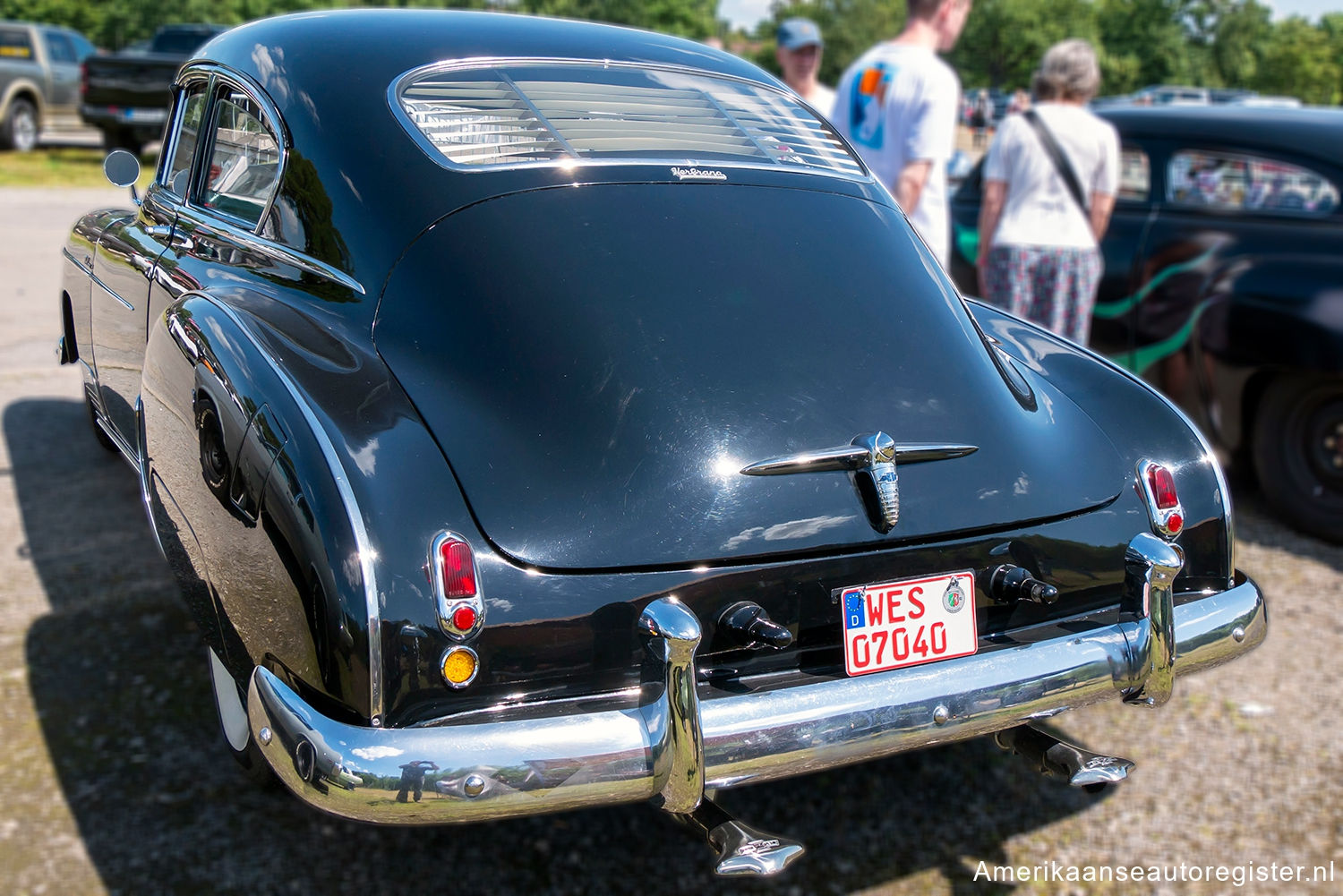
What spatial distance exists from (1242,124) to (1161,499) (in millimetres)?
3146

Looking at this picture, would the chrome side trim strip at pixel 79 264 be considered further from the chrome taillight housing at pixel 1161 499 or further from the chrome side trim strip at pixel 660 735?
the chrome taillight housing at pixel 1161 499

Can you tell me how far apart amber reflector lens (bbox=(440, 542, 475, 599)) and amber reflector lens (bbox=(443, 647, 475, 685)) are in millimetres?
94

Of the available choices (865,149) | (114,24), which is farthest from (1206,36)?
(865,149)

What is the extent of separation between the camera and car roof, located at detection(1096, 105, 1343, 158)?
4.60 meters

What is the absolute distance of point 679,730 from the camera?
6.08ft

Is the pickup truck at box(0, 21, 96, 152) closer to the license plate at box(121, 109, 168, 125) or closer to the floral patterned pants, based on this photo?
the license plate at box(121, 109, 168, 125)

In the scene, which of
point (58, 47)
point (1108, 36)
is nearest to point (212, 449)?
point (58, 47)

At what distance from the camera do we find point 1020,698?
211 cm

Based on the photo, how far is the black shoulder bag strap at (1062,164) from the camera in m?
4.63

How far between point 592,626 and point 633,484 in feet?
0.88

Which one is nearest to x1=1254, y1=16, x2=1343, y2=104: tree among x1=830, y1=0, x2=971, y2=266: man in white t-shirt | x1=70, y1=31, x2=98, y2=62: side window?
x1=70, y1=31, x2=98, y2=62: side window

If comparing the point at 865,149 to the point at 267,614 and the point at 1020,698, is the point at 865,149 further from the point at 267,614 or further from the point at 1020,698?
the point at 267,614

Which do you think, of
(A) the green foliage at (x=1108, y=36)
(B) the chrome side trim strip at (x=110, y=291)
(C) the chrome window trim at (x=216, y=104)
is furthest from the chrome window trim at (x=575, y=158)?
(A) the green foliage at (x=1108, y=36)

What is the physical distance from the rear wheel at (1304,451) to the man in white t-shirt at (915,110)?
4.97ft
